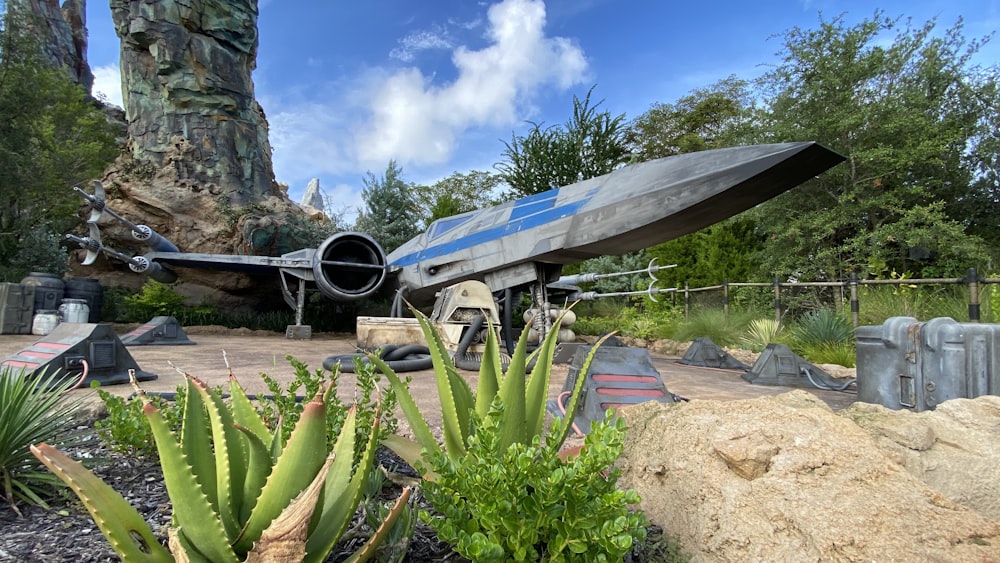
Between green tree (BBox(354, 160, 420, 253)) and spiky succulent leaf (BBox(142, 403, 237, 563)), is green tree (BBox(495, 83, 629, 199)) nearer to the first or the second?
green tree (BBox(354, 160, 420, 253))

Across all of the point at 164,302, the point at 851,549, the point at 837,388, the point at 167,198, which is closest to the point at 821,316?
the point at 837,388

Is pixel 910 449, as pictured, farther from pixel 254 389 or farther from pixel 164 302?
pixel 164 302

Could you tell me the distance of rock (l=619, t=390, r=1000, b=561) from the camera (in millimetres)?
1141

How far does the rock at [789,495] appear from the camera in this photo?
A: 1.14m

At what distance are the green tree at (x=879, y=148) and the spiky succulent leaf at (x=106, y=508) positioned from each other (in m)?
15.8

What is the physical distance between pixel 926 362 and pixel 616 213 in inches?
185

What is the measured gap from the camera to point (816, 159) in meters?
6.06

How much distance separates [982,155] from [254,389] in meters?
19.0

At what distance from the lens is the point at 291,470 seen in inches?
43.3

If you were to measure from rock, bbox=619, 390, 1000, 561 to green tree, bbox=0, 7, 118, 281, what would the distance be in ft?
58.8

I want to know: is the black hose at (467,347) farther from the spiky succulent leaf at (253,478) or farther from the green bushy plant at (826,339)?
the spiky succulent leaf at (253,478)

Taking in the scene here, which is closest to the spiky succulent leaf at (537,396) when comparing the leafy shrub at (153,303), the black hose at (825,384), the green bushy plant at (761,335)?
the black hose at (825,384)

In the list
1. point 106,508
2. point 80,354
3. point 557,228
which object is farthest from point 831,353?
point 80,354

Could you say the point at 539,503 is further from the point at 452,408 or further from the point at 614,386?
the point at 614,386
